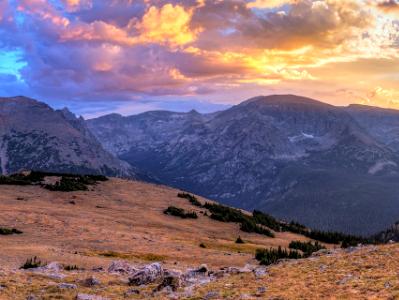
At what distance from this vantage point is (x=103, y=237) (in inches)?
1859

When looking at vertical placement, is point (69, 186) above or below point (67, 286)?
above

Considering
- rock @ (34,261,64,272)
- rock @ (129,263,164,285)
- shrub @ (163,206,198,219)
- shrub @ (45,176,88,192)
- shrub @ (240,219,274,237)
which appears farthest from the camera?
shrub @ (45,176,88,192)

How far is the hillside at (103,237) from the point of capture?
92.7 ft

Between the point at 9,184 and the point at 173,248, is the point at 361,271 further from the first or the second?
the point at 9,184

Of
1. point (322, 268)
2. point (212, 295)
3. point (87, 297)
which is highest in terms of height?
point (322, 268)

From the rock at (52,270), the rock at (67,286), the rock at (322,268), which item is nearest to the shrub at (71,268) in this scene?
the rock at (52,270)

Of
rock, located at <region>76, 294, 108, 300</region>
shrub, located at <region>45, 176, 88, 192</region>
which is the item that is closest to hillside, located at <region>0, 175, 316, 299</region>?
rock, located at <region>76, 294, 108, 300</region>

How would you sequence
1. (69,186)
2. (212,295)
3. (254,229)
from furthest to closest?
1. (69,186)
2. (254,229)
3. (212,295)

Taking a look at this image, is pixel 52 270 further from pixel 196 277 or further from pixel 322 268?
pixel 322 268

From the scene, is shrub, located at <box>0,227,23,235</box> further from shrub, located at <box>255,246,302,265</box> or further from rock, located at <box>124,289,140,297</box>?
shrub, located at <box>255,246,302,265</box>

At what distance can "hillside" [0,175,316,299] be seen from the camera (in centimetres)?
2825

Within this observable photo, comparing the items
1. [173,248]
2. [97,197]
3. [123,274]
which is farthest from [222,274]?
[97,197]

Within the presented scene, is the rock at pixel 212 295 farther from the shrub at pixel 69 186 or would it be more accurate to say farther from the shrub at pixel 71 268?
the shrub at pixel 69 186

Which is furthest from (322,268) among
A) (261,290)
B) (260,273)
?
(261,290)
